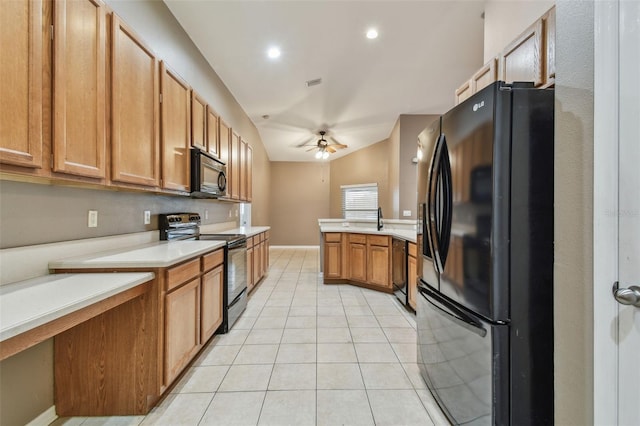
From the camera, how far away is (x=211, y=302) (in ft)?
7.58

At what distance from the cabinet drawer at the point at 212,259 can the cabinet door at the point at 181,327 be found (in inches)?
6.3

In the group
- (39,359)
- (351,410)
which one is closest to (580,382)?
(351,410)

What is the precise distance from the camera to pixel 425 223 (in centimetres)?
178

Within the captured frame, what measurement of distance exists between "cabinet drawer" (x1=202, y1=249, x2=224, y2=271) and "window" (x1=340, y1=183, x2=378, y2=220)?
5190 mm

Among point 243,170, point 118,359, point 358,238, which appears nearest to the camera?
point 118,359

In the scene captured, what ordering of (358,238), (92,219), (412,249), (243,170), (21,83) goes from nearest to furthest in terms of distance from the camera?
(21,83) < (92,219) < (412,249) < (358,238) < (243,170)

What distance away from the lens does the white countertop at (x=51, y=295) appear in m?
0.89

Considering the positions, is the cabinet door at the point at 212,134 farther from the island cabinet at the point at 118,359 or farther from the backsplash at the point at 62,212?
the island cabinet at the point at 118,359

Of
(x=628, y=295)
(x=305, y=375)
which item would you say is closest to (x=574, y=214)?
(x=628, y=295)

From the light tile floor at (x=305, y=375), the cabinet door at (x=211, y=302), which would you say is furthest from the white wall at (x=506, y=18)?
the cabinet door at (x=211, y=302)

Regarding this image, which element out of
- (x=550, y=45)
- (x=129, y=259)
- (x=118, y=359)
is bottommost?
(x=118, y=359)

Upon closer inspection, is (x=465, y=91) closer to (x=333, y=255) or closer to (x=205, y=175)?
(x=205, y=175)

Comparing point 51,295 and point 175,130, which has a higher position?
point 175,130

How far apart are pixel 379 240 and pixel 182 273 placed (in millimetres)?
2889
